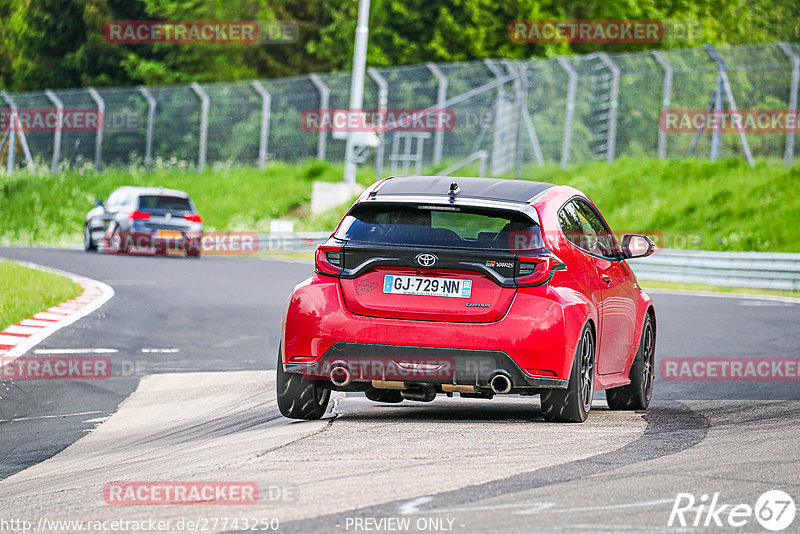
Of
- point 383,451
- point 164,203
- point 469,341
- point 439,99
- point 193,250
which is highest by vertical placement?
point 439,99

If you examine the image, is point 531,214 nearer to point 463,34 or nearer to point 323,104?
point 323,104

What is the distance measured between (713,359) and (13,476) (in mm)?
7801

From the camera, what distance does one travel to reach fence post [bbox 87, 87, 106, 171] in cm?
4553

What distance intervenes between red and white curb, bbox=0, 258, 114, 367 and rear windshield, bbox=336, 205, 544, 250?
516 cm

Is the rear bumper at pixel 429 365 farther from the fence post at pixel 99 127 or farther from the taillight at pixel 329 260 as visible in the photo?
the fence post at pixel 99 127

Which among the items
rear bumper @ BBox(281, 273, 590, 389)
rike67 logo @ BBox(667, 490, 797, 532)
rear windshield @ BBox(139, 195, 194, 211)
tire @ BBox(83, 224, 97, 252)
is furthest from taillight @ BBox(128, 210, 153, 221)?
rike67 logo @ BBox(667, 490, 797, 532)

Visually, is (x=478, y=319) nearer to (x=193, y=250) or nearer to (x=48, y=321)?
(x=48, y=321)

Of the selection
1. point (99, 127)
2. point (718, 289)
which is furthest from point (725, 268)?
point (99, 127)

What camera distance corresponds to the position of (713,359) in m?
14.0

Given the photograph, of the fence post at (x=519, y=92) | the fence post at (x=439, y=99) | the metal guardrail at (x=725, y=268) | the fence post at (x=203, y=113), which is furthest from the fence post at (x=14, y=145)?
the metal guardrail at (x=725, y=268)

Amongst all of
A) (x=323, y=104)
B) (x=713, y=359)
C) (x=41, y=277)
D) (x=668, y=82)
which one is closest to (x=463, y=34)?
(x=323, y=104)

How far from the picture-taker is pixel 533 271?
8484mm

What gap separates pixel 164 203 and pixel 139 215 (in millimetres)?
705

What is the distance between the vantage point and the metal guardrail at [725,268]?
85.4ft
